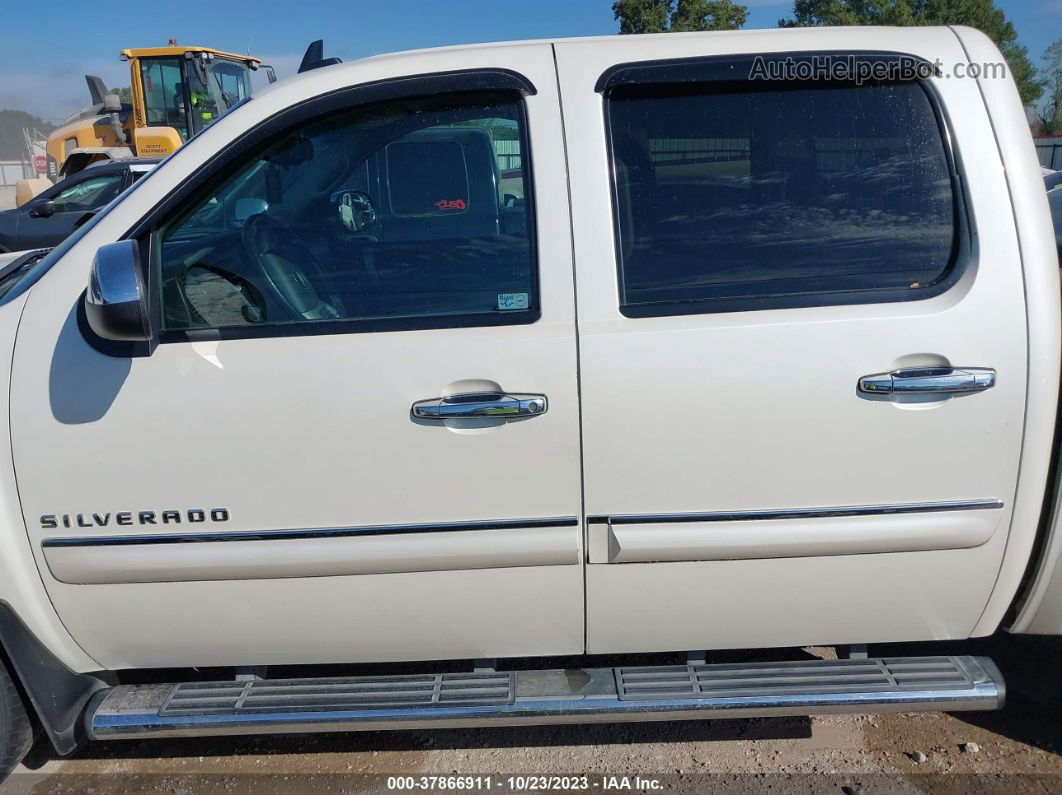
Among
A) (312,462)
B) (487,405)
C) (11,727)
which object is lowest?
(11,727)

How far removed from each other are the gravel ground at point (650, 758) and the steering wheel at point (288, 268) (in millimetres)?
1438

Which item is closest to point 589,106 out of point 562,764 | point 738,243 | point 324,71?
point 738,243

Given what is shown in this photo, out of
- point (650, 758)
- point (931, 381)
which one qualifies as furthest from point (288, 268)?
point (650, 758)

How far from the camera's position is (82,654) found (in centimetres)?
230

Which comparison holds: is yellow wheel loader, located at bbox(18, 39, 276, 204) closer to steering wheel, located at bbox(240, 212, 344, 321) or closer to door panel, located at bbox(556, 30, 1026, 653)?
steering wheel, located at bbox(240, 212, 344, 321)

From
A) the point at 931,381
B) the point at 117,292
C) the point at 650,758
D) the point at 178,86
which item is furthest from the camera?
the point at 178,86

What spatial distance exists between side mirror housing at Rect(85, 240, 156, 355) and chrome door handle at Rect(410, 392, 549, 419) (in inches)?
27.5

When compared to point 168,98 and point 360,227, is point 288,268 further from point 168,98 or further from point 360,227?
point 168,98

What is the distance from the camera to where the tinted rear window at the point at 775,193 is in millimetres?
2111

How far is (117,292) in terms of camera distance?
190 centimetres

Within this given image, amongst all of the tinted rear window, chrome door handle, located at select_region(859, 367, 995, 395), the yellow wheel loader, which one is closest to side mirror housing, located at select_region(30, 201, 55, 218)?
the yellow wheel loader

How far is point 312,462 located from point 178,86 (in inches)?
572

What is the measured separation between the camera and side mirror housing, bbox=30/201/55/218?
27.7 feet

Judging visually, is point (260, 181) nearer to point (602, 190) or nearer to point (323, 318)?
point (323, 318)
